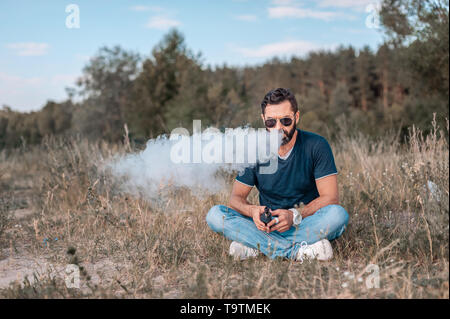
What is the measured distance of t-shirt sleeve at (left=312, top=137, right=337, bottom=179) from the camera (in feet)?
11.7

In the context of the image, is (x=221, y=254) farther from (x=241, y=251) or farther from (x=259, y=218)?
(x=259, y=218)

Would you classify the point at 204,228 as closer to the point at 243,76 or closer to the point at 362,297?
the point at 362,297

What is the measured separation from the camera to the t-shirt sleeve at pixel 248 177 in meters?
3.81

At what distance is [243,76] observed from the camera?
57.8 metres

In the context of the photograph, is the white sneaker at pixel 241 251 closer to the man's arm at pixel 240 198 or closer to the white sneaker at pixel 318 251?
the man's arm at pixel 240 198

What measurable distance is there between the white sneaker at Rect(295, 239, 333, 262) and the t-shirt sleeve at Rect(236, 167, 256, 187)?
78cm

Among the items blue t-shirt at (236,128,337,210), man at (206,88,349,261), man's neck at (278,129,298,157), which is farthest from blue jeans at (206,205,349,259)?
man's neck at (278,129,298,157)

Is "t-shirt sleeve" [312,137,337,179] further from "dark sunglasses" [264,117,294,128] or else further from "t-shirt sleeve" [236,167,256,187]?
"t-shirt sleeve" [236,167,256,187]

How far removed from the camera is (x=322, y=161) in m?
3.57

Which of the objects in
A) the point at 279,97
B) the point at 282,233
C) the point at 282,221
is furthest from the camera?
the point at 282,233

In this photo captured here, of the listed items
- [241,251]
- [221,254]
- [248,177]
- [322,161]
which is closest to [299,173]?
[322,161]

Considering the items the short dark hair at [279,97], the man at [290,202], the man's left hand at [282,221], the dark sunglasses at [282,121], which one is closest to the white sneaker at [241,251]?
the man at [290,202]

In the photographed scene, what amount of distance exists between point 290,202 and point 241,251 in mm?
634
